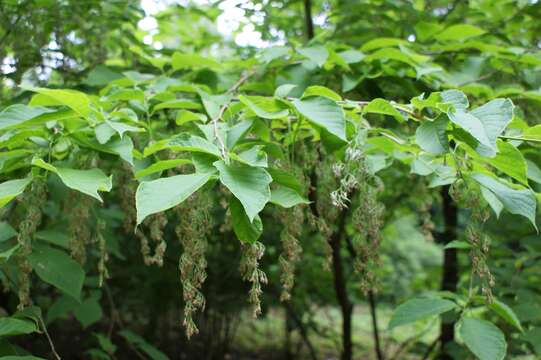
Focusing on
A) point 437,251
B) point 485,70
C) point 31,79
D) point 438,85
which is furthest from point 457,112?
point 437,251

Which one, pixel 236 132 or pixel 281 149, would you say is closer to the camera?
pixel 236 132

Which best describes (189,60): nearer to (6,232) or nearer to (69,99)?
(69,99)

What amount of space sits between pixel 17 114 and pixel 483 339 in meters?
1.55

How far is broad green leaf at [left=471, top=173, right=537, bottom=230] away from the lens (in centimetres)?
129

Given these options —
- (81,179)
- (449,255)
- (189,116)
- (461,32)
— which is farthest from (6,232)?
(449,255)

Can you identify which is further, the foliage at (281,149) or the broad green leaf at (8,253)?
the broad green leaf at (8,253)

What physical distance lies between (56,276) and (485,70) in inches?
82.0

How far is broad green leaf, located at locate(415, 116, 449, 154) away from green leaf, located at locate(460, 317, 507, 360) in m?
0.76

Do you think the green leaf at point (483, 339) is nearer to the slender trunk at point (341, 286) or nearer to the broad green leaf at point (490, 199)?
the broad green leaf at point (490, 199)

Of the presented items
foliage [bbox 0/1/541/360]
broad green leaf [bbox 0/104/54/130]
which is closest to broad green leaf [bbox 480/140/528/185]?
foliage [bbox 0/1/541/360]

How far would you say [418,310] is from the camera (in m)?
1.82

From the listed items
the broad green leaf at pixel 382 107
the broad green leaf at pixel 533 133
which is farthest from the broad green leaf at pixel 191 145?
the broad green leaf at pixel 533 133

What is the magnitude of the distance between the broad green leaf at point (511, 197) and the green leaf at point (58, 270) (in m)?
1.21

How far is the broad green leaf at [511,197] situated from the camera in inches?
50.7
